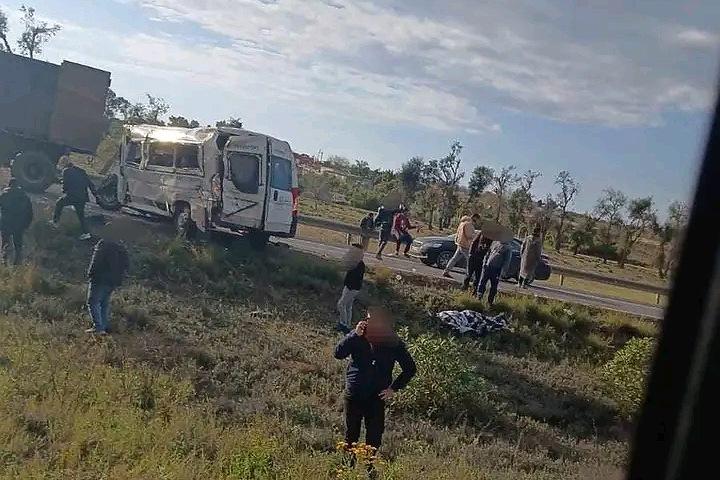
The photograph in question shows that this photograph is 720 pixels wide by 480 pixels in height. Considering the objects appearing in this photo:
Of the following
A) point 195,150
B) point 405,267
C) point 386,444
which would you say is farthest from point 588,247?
point 386,444

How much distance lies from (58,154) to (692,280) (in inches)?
776

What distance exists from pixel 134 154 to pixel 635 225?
26.5 meters

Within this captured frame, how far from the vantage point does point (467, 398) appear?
1070cm

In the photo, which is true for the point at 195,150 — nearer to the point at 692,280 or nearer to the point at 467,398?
the point at 467,398

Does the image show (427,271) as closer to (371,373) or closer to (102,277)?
(102,277)

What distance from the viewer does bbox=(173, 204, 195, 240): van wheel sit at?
17.1m

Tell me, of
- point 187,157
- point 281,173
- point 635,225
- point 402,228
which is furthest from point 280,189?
point 635,225

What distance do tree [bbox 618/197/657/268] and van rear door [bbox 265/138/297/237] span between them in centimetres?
2204

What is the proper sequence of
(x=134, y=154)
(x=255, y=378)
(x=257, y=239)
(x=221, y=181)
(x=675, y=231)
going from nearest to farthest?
(x=675, y=231), (x=255, y=378), (x=221, y=181), (x=257, y=239), (x=134, y=154)

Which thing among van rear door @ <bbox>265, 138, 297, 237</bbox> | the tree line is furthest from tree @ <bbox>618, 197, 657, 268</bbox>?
van rear door @ <bbox>265, 138, 297, 237</bbox>

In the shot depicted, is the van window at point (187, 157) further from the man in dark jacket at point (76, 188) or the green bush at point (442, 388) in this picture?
the green bush at point (442, 388)

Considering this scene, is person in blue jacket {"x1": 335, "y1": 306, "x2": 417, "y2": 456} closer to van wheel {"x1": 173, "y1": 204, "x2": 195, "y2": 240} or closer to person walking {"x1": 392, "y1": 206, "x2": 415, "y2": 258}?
van wheel {"x1": 173, "y1": 204, "x2": 195, "y2": 240}

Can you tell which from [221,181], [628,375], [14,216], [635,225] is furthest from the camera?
[635,225]

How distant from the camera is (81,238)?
15578 millimetres
